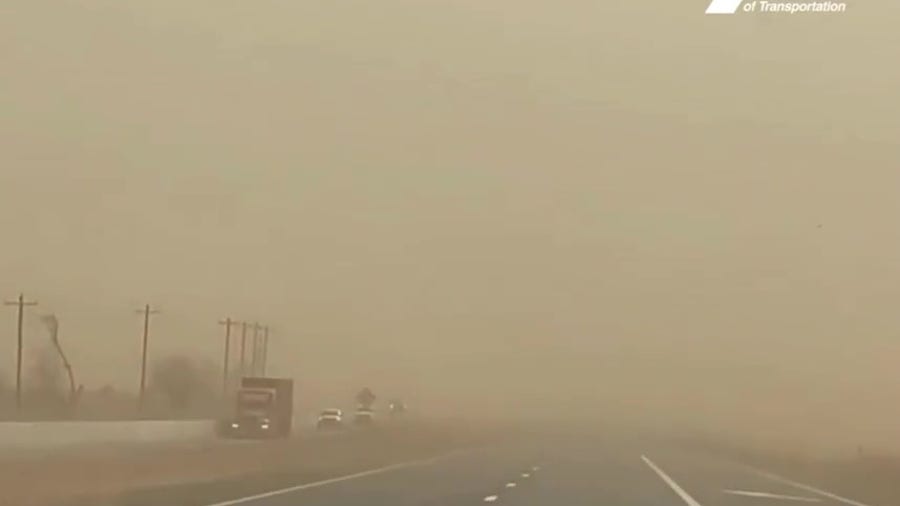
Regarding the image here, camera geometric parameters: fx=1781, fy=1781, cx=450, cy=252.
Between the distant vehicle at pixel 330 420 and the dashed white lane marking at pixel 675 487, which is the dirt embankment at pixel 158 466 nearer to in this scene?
the dashed white lane marking at pixel 675 487

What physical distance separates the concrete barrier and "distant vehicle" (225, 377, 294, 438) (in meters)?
2.08

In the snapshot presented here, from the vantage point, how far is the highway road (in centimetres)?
3594

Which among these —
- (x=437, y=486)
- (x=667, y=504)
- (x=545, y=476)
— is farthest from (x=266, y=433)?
(x=667, y=504)

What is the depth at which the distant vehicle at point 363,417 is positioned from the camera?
138 m

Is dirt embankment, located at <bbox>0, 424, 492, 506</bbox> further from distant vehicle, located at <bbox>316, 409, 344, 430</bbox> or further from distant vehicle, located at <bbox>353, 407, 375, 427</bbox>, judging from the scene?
distant vehicle, located at <bbox>353, 407, 375, 427</bbox>

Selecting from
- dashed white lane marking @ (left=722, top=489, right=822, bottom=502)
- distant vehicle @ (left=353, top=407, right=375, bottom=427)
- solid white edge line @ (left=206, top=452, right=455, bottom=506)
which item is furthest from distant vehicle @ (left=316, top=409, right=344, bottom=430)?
dashed white lane marking @ (left=722, top=489, right=822, bottom=502)

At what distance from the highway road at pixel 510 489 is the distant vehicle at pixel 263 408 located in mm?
24393

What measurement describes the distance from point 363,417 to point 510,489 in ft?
336

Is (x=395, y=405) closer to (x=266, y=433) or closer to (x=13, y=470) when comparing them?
(x=266, y=433)

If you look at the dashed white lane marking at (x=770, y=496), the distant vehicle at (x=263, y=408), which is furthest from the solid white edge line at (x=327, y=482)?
the distant vehicle at (x=263, y=408)

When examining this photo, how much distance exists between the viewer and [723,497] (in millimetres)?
42906

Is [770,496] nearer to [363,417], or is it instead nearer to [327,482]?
[327,482]

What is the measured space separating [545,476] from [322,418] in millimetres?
75321

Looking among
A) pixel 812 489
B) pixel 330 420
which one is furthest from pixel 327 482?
pixel 330 420
